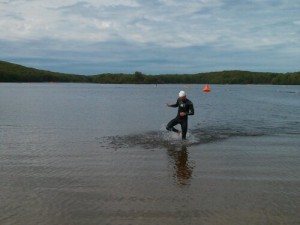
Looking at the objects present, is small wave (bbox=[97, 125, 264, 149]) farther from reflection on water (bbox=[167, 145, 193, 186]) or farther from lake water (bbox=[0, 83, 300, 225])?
reflection on water (bbox=[167, 145, 193, 186])

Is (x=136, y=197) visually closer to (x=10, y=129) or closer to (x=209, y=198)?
(x=209, y=198)

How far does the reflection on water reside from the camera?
1053 centimetres

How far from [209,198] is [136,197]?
60.7 inches

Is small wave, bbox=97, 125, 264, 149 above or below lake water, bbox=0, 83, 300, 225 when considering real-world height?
below

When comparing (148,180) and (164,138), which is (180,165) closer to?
(148,180)

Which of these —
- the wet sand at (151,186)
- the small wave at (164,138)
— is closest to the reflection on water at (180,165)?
the wet sand at (151,186)

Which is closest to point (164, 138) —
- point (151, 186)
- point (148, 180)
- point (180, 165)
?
point (180, 165)

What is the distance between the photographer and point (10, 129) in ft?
69.7

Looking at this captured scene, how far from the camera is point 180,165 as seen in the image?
1228 cm

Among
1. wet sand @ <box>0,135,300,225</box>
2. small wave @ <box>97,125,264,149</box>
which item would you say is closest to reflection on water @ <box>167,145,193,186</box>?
wet sand @ <box>0,135,300,225</box>

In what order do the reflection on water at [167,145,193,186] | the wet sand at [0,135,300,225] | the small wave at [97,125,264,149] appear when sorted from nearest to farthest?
the wet sand at [0,135,300,225], the reflection on water at [167,145,193,186], the small wave at [97,125,264,149]

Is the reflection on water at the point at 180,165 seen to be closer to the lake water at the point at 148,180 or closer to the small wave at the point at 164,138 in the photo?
the lake water at the point at 148,180

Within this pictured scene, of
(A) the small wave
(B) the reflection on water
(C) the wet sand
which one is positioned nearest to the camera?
(C) the wet sand

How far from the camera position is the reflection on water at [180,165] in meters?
10.5
